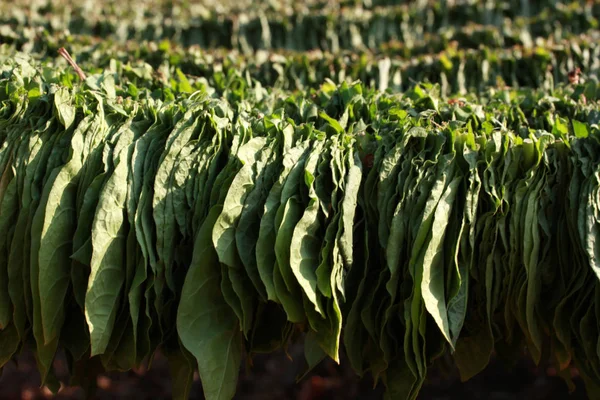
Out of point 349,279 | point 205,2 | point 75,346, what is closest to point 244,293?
point 349,279

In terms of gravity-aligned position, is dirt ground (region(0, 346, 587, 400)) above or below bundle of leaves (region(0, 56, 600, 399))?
below

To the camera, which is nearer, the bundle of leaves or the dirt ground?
the bundle of leaves

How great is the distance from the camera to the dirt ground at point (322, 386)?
4.12 meters

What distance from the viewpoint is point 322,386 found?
4203 millimetres

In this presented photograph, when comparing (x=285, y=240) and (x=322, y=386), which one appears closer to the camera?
(x=285, y=240)

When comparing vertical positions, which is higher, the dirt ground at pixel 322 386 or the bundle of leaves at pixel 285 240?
the bundle of leaves at pixel 285 240

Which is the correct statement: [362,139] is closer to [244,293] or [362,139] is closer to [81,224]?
[244,293]

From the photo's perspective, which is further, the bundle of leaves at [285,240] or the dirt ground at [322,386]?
the dirt ground at [322,386]

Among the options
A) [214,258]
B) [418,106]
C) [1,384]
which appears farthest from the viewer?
[1,384]

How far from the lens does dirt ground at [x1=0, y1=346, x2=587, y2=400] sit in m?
4.12

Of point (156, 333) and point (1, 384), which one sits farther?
point (1, 384)

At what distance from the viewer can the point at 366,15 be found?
4402 millimetres

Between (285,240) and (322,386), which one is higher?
(285,240)

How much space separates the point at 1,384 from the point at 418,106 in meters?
3.25
